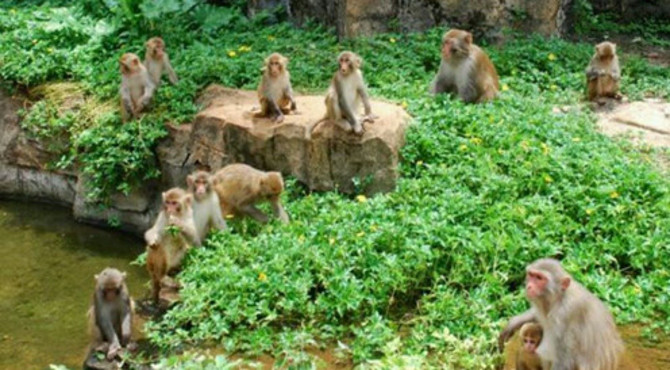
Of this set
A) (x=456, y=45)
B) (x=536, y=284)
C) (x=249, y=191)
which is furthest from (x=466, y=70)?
(x=536, y=284)

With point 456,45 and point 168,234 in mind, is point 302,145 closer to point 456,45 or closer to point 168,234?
point 168,234

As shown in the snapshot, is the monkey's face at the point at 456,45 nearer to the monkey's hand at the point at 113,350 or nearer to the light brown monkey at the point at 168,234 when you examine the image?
the light brown monkey at the point at 168,234

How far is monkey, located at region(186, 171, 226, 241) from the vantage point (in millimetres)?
9438

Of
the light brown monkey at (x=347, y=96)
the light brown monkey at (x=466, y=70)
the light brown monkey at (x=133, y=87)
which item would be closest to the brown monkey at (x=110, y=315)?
the light brown monkey at (x=347, y=96)

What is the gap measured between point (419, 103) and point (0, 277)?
552cm

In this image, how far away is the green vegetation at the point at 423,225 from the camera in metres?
7.85

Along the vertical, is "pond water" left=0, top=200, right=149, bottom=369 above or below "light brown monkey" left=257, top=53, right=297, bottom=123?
below

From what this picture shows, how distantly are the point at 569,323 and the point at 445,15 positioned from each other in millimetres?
10161

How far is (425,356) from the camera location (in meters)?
7.33

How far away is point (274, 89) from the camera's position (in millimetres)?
11281

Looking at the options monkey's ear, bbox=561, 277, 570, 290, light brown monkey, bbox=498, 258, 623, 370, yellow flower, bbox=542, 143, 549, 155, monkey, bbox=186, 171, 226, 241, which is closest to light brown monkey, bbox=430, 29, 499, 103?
yellow flower, bbox=542, 143, 549, 155

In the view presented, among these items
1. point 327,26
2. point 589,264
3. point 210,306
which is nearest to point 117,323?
point 210,306

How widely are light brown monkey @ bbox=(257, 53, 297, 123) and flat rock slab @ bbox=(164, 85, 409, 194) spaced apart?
133 millimetres

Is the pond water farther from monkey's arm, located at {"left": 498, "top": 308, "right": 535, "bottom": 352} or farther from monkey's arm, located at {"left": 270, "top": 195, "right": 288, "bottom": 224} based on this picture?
monkey's arm, located at {"left": 498, "top": 308, "right": 535, "bottom": 352}
